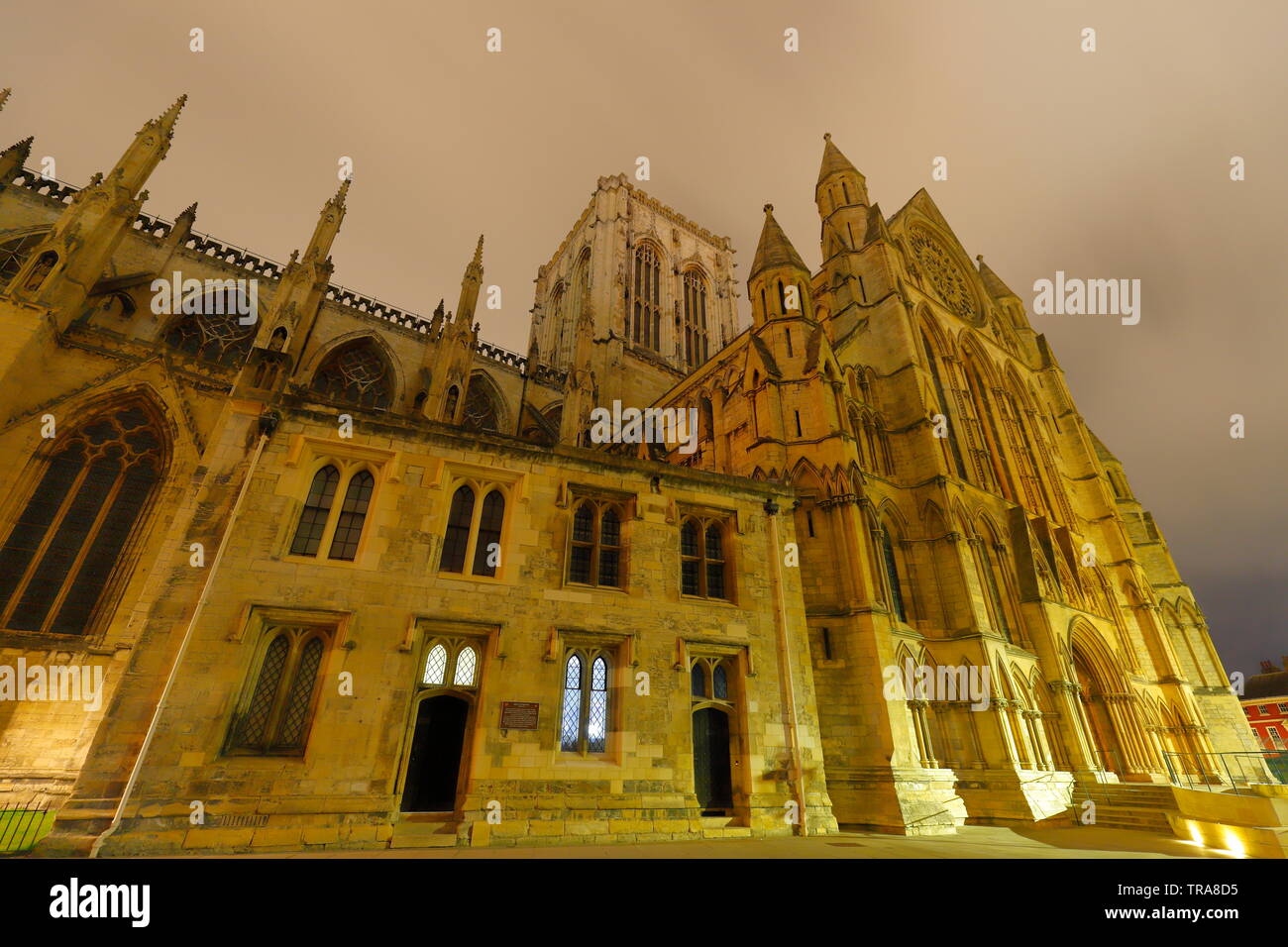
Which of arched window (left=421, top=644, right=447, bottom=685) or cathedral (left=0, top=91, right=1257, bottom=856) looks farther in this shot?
arched window (left=421, top=644, right=447, bottom=685)

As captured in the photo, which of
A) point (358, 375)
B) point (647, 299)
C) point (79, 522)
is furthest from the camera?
point (647, 299)

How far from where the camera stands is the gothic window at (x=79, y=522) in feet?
44.1

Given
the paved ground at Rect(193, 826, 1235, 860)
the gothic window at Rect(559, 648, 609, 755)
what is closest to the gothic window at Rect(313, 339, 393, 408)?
the gothic window at Rect(559, 648, 609, 755)

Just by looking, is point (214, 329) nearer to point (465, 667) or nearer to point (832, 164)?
point (465, 667)

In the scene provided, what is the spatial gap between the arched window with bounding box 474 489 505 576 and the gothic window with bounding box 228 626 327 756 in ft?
9.13

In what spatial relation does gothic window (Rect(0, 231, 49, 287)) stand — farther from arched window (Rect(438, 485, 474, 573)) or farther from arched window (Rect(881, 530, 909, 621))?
arched window (Rect(881, 530, 909, 621))

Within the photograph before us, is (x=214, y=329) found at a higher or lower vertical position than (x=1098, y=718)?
higher

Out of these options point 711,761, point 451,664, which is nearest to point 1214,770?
point 711,761

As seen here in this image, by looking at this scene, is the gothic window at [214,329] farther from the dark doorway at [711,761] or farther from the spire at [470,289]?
the dark doorway at [711,761]

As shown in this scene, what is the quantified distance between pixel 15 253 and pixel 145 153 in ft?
18.6

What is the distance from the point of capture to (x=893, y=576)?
687 inches

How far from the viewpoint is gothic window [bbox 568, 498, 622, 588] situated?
1116 centimetres

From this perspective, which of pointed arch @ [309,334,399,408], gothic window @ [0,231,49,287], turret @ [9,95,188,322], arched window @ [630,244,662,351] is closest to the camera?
turret @ [9,95,188,322]
